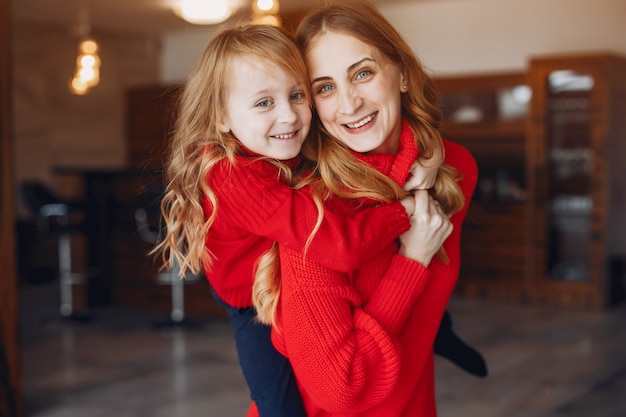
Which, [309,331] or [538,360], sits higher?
[309,331]

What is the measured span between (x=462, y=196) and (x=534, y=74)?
19.5 ft

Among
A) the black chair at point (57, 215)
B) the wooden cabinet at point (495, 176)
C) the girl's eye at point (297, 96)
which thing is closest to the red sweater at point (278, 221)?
the girl's eye at point (297, 96)

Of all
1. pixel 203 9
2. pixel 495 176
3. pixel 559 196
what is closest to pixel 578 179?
pixel 559 196

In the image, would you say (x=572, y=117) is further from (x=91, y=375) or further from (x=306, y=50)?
(x=306, y=50)

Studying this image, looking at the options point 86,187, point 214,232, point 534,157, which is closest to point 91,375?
point 86,187

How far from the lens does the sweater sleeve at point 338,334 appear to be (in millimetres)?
1197

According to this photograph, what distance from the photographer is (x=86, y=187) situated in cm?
709

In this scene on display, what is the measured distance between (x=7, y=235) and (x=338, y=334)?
2.95m

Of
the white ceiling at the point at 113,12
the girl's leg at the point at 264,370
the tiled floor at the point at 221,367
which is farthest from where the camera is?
the white ceiling at the point at 113,12

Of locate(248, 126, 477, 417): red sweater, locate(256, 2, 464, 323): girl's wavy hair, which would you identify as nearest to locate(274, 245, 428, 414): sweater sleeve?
locate(248, 126, 477, 417): red sweater

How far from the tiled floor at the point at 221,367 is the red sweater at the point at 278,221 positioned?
2967mm

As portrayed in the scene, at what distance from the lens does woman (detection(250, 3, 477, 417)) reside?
1212 millimetres

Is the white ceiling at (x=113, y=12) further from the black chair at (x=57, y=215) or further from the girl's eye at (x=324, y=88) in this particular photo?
the girl's eye at (x=324, y=88)

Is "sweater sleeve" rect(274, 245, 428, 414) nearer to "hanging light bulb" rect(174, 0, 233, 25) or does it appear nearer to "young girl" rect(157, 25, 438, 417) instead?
"young girl" rect(157, 25, 438, 417)
